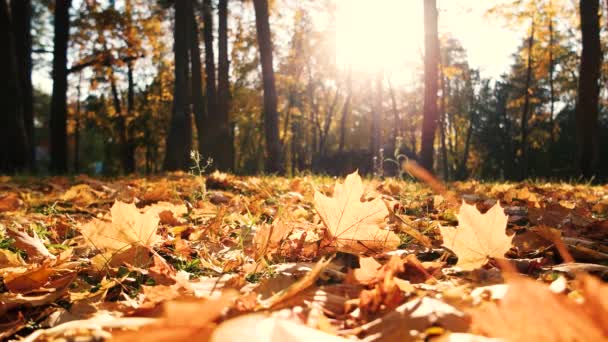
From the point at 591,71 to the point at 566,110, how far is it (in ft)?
101

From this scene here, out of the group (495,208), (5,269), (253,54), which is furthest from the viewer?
(253,54)

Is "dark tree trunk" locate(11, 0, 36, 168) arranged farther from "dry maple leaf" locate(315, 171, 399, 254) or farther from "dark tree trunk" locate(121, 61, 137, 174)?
"dark tree trunk" locate(121, 61, 137, 174)

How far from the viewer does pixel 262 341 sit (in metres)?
0.53

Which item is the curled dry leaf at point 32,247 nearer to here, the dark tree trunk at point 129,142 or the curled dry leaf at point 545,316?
the curled dry leaf at point 545,316

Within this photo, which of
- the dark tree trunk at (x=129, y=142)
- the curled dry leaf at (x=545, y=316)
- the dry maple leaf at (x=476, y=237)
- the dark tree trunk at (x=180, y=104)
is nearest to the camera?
the curled dry leaf at (x=545, y=316)

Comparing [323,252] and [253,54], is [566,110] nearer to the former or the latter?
[253,54]

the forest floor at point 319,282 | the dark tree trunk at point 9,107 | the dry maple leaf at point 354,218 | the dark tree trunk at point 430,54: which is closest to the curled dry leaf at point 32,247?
the forest floor at point 319,282

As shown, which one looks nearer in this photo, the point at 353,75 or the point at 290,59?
the point at 290,59

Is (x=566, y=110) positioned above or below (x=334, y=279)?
above

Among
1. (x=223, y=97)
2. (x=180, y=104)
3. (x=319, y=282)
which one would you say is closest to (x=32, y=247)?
(x=319, y=282)

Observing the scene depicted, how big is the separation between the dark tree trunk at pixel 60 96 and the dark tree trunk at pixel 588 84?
11819 mm

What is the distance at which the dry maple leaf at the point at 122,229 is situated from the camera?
1.25 meters

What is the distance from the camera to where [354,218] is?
1.25 m

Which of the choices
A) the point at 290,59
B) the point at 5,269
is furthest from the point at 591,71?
the point at 290,59
